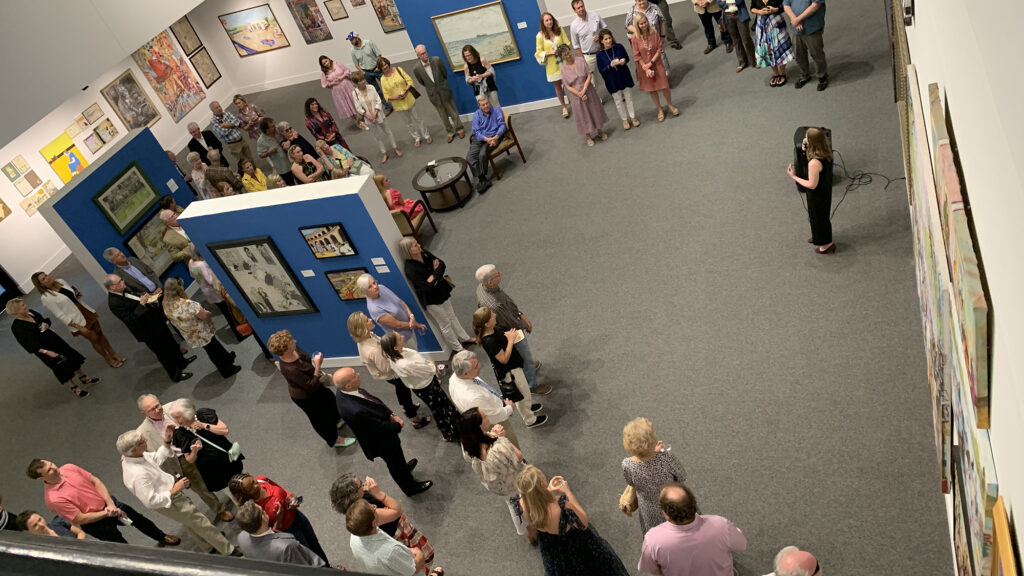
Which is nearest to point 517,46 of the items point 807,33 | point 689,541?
point 807,33

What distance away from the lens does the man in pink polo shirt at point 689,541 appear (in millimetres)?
4273

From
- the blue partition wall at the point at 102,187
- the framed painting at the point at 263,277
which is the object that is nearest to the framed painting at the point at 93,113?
the blue partition wall at the point at 102,187

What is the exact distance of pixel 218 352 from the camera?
940 cm

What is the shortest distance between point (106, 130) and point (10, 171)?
265 cm

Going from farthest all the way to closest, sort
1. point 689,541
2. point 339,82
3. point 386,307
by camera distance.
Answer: point 339,82 → point 386,307 → point 689,541

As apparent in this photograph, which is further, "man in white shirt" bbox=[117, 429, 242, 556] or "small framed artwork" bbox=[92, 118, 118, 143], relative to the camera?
"small framed artwork" bbox=[92, 118, 118, 143]

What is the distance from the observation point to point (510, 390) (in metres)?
7.03

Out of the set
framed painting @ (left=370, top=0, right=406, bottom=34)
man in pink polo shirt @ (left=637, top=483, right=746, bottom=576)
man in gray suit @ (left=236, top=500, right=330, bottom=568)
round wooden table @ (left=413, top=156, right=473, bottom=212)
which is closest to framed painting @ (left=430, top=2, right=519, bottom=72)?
round wooden table @ (left=413, top=156, right=473, bottom=212)

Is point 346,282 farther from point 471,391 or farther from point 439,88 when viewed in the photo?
point 439,88

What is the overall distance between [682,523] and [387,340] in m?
3.14

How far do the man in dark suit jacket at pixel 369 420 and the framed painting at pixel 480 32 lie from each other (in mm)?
7540

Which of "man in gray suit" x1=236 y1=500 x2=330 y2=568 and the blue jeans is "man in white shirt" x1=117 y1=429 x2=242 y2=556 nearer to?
"man in gray suit" x1=236 y1=500 x2=330 y2=568

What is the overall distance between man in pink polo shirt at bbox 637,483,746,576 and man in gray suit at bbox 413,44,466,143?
955cm

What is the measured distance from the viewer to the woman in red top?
223 inches
